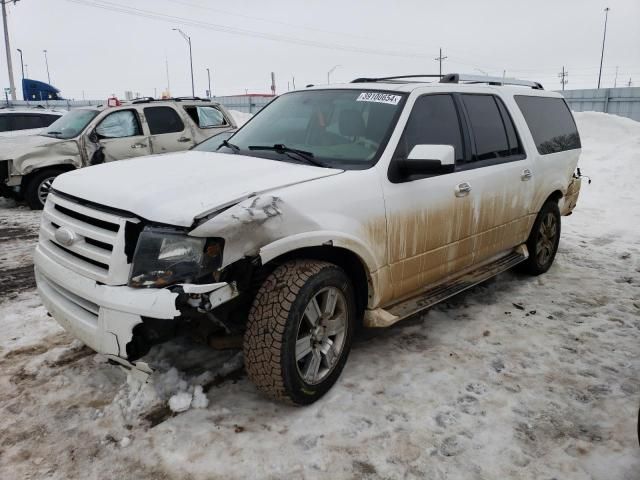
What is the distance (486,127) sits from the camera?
4352 millimetres

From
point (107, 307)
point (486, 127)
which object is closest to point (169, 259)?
point (107, 307)

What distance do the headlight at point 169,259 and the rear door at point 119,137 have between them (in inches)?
270

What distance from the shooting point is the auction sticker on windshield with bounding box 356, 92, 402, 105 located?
144 inches

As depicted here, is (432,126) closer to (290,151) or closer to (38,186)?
(290,151)

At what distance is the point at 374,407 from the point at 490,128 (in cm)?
263

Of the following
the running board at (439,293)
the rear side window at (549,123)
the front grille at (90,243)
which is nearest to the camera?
the front grille at (90,243)

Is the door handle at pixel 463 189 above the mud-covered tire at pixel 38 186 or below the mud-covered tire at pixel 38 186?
above

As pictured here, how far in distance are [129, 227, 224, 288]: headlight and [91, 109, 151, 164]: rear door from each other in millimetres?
6846

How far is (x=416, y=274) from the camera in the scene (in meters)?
3.66

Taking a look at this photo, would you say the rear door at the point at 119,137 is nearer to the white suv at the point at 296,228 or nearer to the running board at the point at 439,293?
the white suv at the point at 296,228

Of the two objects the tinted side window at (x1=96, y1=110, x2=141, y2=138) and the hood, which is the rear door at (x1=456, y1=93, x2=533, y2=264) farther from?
the tinted side window at (x1=96, y1=110, x2=141, y2=138)

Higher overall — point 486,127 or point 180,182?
point 486,127

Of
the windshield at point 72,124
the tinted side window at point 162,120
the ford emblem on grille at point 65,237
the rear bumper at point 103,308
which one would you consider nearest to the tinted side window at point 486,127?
the rear bumper at point 103,308

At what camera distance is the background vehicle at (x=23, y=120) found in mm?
10797
